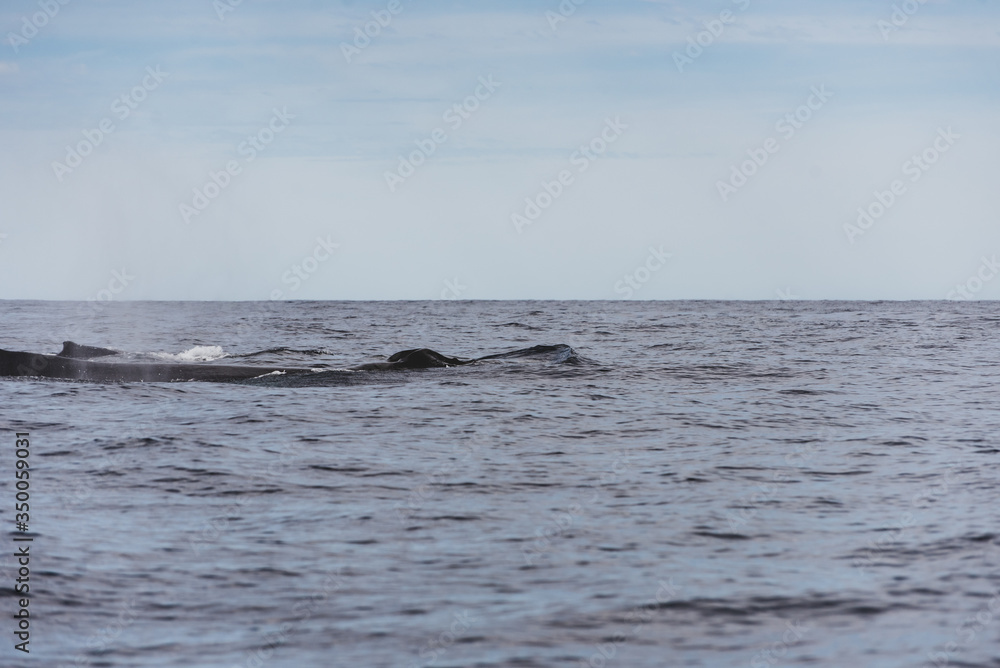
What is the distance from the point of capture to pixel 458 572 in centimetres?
788

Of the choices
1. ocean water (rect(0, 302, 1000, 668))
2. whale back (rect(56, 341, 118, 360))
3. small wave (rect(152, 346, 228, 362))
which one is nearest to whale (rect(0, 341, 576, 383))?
whale back (rect(56, 341, 118, 360))

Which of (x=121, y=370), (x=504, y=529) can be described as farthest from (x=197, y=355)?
(x=504, y=529)

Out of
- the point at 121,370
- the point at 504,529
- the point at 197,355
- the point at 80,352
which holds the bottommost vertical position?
the point at 504,529

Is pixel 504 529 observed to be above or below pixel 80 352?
below

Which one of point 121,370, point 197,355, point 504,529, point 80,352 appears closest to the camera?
point 504,529

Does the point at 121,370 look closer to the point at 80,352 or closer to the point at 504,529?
the point at 80,352

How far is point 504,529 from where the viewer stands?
30.4 feet

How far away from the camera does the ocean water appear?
645 cm

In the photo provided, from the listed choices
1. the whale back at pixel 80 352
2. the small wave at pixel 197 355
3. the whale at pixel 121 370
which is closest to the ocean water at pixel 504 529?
the whale at pixel 121 370

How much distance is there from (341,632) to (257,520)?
333 cm

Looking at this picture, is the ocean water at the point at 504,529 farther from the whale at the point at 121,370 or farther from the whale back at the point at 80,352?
the whale back at the point at 80,352

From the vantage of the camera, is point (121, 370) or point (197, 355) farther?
point (197, 355)

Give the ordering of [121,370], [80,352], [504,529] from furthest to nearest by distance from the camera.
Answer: [80,352] < [121,370] < [504,529]

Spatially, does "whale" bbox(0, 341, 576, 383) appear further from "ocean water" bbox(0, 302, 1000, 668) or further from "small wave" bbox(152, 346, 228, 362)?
"ocean water" bbox(0, 302, 1000, 668)
